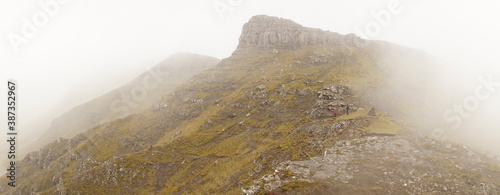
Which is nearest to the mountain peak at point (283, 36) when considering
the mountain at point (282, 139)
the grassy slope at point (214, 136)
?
the mountain at point (282, 139)

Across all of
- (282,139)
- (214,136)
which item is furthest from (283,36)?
(282,139)

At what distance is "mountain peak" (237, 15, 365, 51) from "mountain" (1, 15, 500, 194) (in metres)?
0.95

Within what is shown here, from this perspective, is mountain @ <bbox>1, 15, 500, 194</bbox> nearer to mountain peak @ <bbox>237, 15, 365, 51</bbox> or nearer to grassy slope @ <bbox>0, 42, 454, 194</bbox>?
grassy slope @ <bbox>0, 42, 454, 194</bbox>

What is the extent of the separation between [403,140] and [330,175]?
21173 millimetres

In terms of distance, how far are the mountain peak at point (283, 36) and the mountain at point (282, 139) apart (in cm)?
95

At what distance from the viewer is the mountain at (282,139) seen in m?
39.2

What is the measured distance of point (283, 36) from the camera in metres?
167

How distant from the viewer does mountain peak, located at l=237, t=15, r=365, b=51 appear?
161 meters

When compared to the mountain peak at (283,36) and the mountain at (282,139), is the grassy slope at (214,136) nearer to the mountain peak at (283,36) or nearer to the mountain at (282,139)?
the mountain at (282,139)

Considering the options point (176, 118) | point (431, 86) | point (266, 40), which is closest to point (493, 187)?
point (176, 118)

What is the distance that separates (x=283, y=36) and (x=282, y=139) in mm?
113449

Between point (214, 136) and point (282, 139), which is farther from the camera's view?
point (214, 136)

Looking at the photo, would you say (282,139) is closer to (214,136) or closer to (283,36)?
(214,136)

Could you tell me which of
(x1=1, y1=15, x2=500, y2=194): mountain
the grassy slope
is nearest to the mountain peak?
(x1=1, y1=15, x2=500, y2=194): mountain
